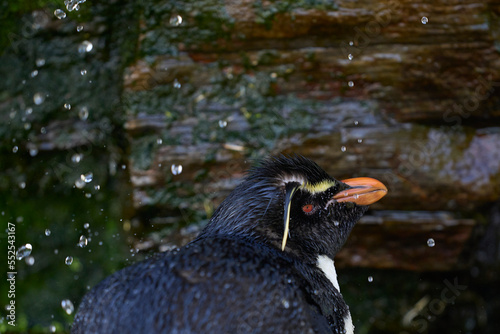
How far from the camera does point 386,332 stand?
3.84m

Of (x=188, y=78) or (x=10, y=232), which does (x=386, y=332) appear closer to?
(x=188, y=78)

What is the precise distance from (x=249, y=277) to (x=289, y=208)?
16.7 inches

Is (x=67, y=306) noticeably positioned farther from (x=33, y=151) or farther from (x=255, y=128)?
(x=255, y=128)

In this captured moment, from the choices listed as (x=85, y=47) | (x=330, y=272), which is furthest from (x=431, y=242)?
(x=85, y=47)

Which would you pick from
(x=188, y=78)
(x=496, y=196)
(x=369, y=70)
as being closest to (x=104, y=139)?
(x=188, y=78)

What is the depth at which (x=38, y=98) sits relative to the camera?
3.80m

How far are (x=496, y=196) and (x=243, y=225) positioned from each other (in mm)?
2085

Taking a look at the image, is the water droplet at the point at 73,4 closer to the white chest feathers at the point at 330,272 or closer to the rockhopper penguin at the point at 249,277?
the rockhopper penguin at the point at 249,277

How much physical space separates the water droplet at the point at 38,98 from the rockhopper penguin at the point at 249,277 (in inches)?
81.4

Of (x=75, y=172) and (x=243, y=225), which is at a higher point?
(x=243, y=225)

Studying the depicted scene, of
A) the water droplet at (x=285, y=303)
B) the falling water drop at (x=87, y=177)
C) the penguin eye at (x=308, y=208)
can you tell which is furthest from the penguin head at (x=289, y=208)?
the falling water drop at (x=87, y=177)

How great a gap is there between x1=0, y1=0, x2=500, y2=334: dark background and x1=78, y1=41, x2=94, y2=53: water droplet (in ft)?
0.04

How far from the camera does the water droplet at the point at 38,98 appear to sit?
12.4 ft

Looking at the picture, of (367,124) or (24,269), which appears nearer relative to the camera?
(367,124)
